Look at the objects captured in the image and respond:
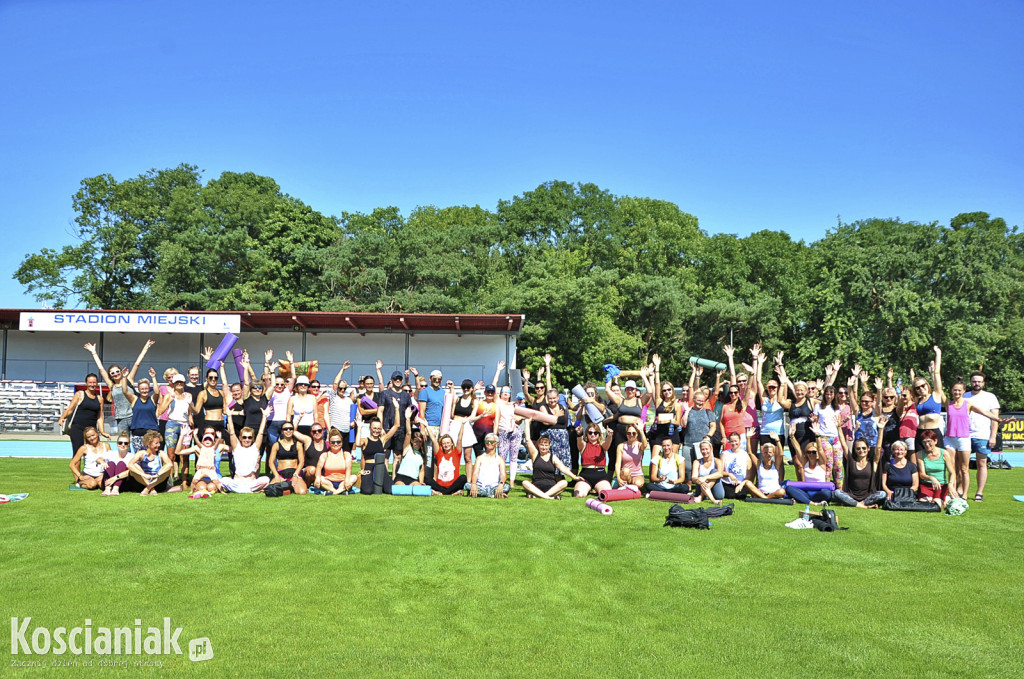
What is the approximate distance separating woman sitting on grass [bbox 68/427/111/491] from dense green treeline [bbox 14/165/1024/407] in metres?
27.9

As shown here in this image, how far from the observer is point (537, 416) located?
11.6m

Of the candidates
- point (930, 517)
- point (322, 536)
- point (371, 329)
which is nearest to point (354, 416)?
point (322, 536)

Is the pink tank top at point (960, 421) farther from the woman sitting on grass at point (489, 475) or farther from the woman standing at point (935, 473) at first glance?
the woman sitting on grass at point (489, 475)

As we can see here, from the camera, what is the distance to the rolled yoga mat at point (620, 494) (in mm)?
10453

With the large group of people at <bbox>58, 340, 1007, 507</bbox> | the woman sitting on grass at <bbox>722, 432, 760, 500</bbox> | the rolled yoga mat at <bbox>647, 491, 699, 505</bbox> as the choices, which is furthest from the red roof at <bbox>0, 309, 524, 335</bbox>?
the rolled yoga mat at <bbox>647, 491, 699, 505</bbox>

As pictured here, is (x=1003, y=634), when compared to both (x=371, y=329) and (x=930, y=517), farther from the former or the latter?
(x=371, y=329)

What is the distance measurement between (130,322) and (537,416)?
21641mm

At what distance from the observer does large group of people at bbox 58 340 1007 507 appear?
10.8 metres

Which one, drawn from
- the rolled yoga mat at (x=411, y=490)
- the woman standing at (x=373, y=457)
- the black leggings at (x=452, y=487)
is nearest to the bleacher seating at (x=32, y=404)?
the woman standing at (x=373, y=457)

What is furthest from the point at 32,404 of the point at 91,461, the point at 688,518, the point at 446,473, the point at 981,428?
the point at 981,428

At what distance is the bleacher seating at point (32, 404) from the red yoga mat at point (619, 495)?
2133 cm

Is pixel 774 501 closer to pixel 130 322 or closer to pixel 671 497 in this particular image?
pixel 671 497

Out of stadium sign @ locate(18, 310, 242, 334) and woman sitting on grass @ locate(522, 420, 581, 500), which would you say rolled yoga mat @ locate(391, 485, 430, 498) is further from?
stadium sign @ locate(18, 310, 242, 334)

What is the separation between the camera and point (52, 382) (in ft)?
89.9
